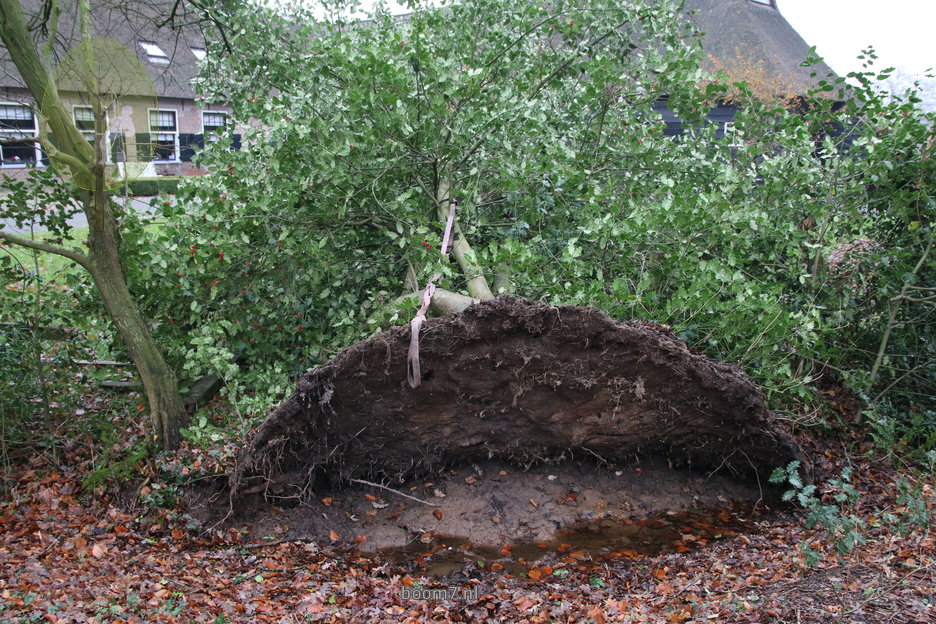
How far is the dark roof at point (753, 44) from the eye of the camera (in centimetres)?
1905

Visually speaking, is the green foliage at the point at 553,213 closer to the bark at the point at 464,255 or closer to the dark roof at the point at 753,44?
the bark at the point at 464,255

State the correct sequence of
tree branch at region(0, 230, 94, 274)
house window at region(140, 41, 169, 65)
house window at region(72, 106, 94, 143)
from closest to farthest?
1. tree branch at region(0, 230, 94, 274)
2. house window at region(72, 106, 94, 143)
3. house window at region(140, 41, 169, 65)

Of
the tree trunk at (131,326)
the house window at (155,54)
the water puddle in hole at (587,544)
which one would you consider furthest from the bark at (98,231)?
the house window at (155,54)

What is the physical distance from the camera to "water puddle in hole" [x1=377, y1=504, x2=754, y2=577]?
3963 millimetres

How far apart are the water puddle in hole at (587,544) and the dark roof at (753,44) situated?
17.0m

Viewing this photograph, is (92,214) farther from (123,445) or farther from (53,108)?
(123,445)

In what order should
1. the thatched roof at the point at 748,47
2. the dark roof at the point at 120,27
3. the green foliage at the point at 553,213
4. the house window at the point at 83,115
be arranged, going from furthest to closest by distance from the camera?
1. the thatched roof at the point at 748,47
2. the dark roof at the point at 120,27
3. the green foliage at the point at 553,213
4. the house window at the point at 83,115

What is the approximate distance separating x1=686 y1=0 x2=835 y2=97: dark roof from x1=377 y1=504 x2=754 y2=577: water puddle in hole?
17044 millimetres

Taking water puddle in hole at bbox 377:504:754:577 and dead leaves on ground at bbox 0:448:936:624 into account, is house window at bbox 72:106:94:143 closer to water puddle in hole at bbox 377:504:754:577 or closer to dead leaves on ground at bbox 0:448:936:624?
dead leaves on ground at bbox 0:448:936:624

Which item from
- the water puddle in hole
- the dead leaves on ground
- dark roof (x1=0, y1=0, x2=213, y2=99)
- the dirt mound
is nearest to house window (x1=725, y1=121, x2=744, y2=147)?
the dirt mound

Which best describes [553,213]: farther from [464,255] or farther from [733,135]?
[733,135]

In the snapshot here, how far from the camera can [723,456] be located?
4.61 m

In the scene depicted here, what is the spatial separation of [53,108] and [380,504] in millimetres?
3258

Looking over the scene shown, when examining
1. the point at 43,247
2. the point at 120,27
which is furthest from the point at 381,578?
the point at 120,27
